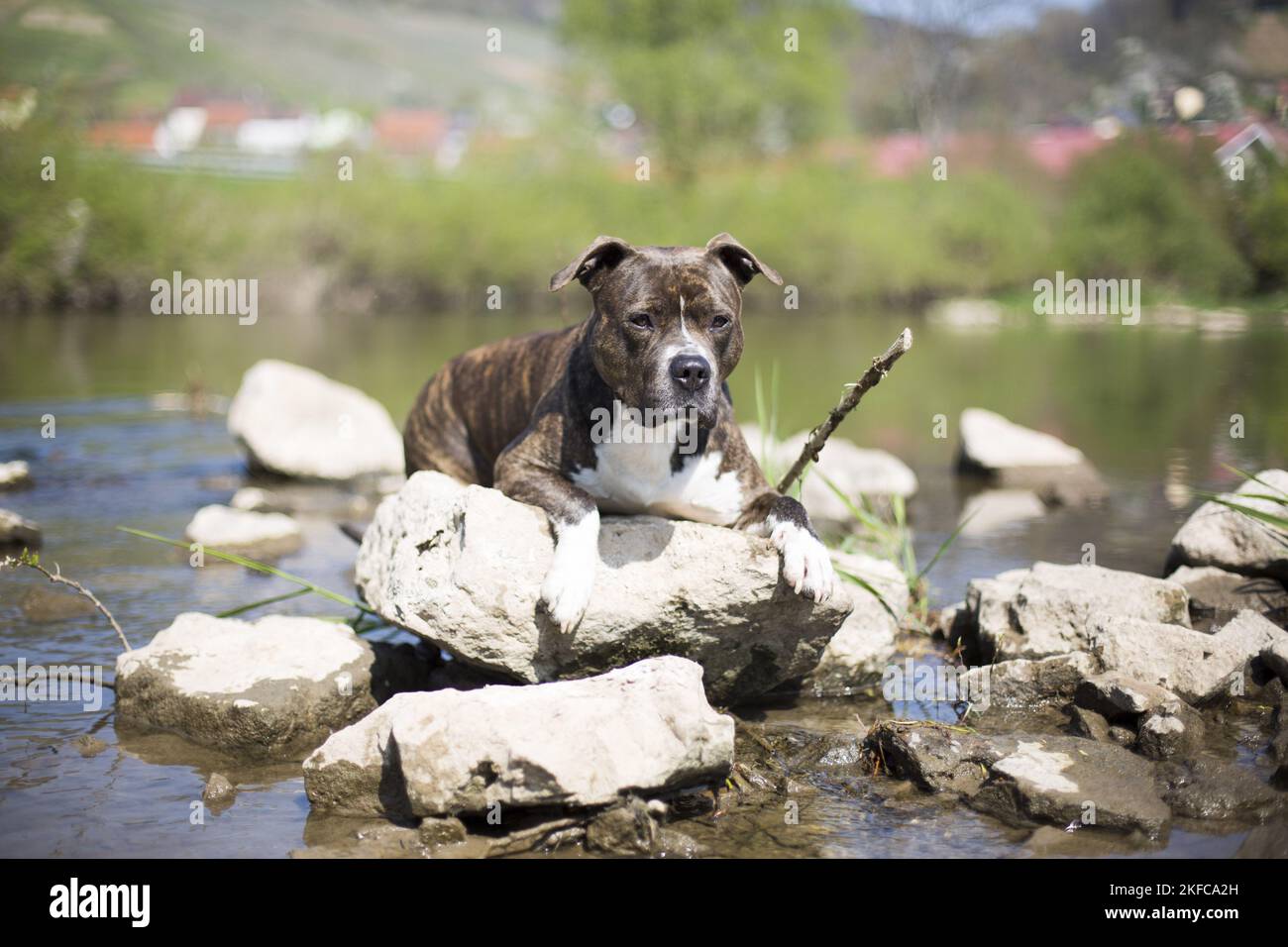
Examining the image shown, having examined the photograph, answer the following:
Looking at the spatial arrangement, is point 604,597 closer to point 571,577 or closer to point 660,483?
point 571,577

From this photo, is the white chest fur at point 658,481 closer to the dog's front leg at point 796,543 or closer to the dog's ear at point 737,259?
the dog's front leg at point 796,543

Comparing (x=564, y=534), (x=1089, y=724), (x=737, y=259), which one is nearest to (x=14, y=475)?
(x=564, y=534)

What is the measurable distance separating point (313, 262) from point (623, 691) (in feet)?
133

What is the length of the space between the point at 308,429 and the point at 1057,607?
9238 millimetres

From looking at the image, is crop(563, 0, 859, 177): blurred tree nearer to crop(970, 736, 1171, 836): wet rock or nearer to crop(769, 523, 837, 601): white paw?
crop(769, 523, 837, 601): white paw

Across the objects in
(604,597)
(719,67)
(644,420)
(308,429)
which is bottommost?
(604,597)

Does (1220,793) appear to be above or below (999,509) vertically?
below

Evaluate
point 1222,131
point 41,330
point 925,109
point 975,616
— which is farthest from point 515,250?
point 975,616

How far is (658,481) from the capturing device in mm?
6621

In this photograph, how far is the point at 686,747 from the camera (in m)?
5.26

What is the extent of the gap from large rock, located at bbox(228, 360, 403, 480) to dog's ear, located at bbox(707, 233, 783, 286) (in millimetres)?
7941

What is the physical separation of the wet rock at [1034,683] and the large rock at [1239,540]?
1.99 meters

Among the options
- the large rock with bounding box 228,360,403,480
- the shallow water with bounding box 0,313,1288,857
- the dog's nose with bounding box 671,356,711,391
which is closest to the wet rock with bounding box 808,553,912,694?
→ the shallow water with bounding box 0,313,1288,857
